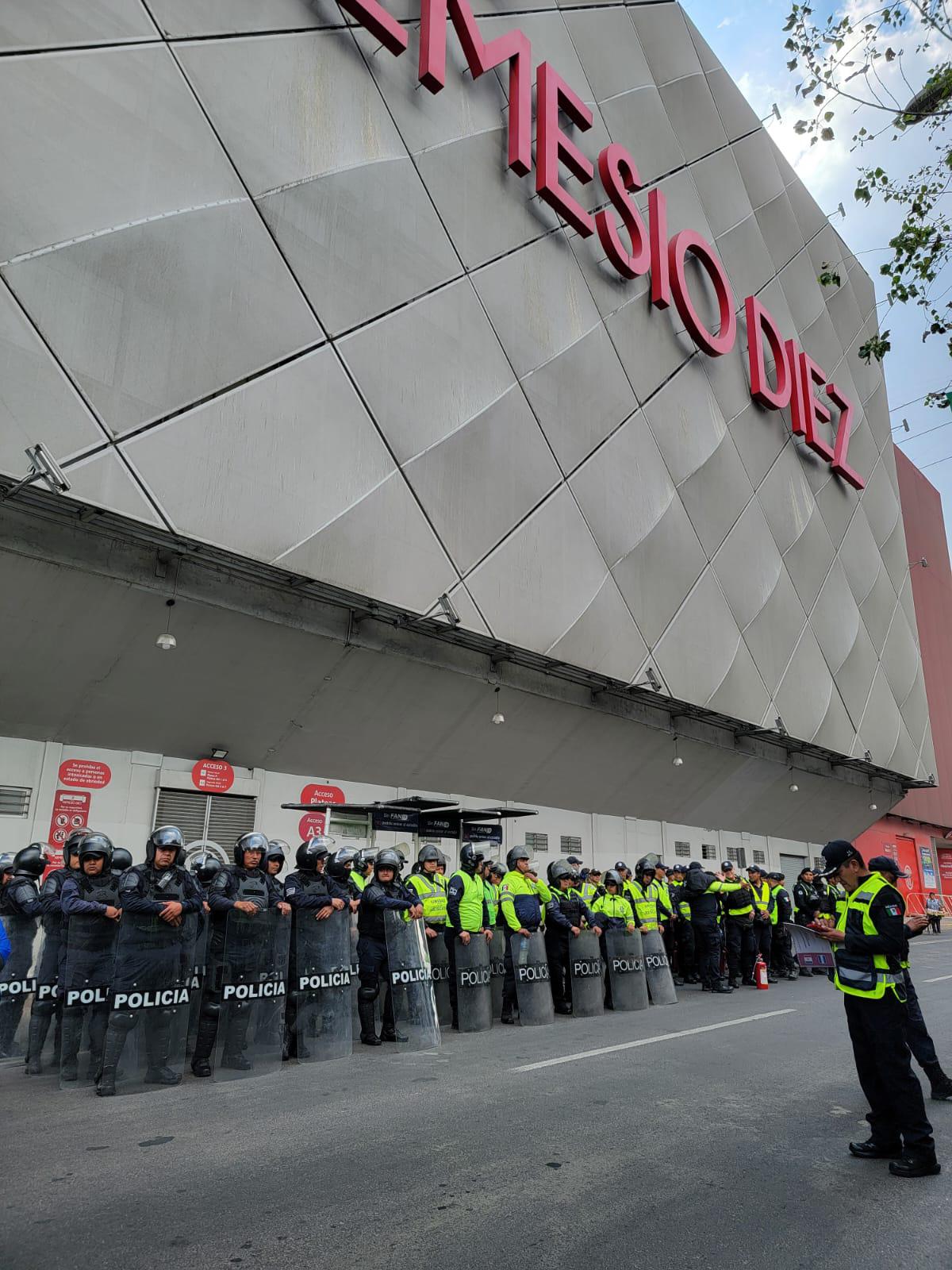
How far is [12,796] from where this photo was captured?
10.6m

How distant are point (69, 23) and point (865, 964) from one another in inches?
503

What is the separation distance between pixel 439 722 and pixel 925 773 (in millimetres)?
24273

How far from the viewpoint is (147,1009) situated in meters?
6.39

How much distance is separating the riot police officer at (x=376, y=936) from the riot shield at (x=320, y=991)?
0.79 m

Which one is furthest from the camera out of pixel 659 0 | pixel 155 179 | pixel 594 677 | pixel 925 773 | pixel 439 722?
pixel 925 773

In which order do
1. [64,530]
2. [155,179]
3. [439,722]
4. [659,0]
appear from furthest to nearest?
[659,0] < [439,722] < [155,179] < [64,530]

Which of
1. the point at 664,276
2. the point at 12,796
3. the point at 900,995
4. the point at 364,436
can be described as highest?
the point at 664,276

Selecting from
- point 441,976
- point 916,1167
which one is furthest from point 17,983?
point 916,1167

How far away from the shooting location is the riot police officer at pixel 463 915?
913 centimetres

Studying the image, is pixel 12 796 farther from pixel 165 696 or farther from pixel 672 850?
pixel 672 850

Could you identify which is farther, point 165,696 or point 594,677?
point 594,677

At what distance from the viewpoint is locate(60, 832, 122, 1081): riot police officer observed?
664 cm

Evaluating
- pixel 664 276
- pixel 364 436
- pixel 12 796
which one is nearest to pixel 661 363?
pixel 664 276

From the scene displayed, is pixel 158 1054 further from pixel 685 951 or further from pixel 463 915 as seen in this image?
pixel 685 951
